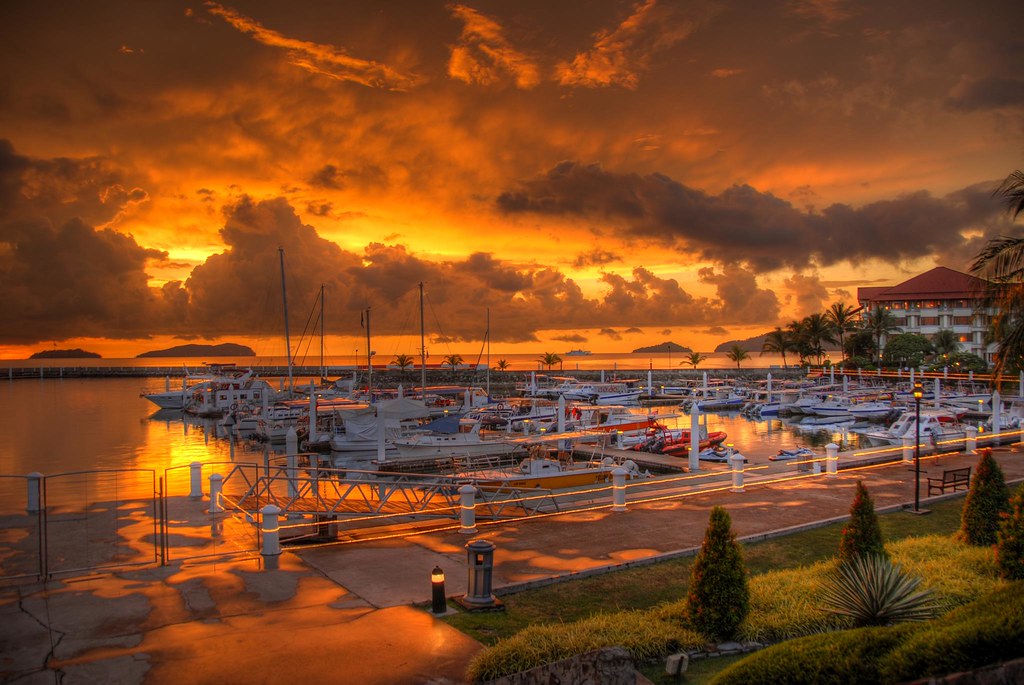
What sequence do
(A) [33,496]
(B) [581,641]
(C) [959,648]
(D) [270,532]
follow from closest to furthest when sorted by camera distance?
(C) [959,648] < (B) [581,641] < (D) [270,532] < (A) [33,496]

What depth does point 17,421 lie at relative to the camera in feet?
260

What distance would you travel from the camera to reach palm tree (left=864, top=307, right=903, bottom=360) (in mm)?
105500

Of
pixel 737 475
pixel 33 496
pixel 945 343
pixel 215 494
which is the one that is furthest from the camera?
pixel 945 343

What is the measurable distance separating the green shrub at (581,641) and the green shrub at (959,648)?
140 inches

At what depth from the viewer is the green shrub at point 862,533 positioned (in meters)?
11.8

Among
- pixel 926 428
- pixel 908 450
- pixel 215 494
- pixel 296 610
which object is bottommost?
pixel 926 428

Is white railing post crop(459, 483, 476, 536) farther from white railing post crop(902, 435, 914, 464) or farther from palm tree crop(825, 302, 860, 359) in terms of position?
palm tree crop(825, 302, 860, 359)

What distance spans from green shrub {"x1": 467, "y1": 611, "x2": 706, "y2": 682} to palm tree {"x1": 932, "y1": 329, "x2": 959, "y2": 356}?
360 ft

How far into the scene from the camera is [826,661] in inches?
257

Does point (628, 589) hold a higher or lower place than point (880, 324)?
lower

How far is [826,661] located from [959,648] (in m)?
1.08

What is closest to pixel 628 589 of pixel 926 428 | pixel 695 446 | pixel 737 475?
pixel 737 475

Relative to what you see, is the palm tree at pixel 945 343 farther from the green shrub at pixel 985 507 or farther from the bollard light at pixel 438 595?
the bollard light at pixel 438 595

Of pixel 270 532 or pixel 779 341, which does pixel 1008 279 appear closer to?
pixel 270 532
